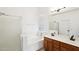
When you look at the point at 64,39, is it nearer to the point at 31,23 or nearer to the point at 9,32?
the point at 31,23

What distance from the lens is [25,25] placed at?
1.37 meters

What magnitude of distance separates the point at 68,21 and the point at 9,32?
40.8 inches

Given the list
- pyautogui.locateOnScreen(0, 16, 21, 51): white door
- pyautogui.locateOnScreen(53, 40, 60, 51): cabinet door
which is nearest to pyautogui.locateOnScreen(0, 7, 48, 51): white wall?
pyautogui.locateOnScreen(0, 16, 21, 51): white door

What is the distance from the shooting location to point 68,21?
65.8 inches

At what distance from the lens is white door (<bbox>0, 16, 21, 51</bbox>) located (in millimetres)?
1297

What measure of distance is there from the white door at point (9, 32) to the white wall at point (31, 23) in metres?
0.08

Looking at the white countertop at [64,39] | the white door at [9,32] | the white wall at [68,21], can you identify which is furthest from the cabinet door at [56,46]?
the white door at [9,32]

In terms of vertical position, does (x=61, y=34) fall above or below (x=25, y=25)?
below

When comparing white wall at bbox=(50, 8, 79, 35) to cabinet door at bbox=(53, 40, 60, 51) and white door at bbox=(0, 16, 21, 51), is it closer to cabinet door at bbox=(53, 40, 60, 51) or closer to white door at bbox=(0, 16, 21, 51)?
cabinet door at bbox=(53, 40, 60, 51)

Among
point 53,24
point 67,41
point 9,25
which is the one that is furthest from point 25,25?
point 67,41
